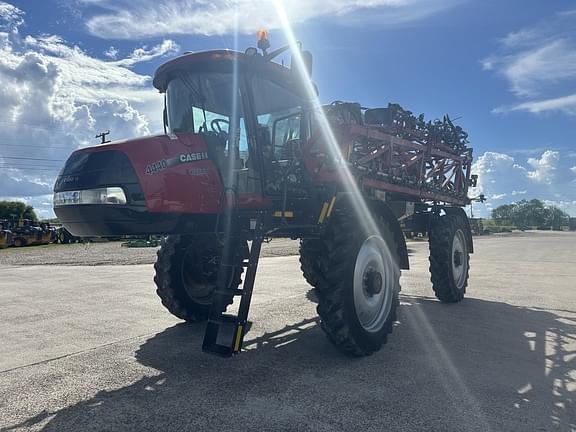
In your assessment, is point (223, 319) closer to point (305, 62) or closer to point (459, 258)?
point (305, 62)

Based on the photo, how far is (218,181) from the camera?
4.80m

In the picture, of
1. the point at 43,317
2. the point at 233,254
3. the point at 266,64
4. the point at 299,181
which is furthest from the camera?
the point at 43,317

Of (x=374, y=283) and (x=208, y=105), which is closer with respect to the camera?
(x=208, y=105)

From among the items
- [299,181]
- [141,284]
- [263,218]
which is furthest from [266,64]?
[141,284]

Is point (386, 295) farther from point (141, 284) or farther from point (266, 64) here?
point (141, 284)

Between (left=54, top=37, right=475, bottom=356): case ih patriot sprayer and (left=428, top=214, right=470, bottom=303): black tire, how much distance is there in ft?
6.76

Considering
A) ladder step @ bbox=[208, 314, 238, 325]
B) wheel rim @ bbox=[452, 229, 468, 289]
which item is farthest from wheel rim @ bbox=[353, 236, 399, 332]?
wheel rim @ bbox=[452, 229, 468, 289]

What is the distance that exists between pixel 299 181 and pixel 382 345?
2.04 m

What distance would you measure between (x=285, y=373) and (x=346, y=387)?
2.09 feet

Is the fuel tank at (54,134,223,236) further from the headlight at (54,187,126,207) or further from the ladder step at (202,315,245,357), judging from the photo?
the ladder step at (202,315,245,357)

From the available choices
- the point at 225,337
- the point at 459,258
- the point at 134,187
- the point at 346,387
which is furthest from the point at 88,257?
the point at 346,387

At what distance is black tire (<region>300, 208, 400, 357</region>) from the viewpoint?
15.4ft

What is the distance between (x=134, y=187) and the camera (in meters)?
4.13

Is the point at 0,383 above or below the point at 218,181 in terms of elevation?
below
